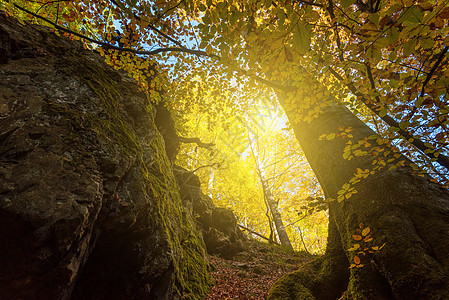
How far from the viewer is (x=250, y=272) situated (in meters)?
6.19

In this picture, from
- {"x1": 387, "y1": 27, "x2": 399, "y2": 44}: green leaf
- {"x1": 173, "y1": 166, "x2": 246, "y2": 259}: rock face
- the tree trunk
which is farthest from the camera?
{"x1": 173, "y1": 166, "x2": 246, "y2": 259}: rock face

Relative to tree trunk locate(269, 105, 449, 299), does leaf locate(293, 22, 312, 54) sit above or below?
above

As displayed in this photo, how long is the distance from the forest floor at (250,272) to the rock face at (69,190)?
1158 mm

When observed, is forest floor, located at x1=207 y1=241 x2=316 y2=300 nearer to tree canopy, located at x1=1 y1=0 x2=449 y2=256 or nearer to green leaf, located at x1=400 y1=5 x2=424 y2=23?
tree canopy, located at x1=1 y1=0 x2=449 y2=256

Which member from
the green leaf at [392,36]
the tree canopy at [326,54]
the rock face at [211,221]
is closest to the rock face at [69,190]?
the tree canopy at [326,54]

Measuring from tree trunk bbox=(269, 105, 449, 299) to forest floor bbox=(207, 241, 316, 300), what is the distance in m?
1.91

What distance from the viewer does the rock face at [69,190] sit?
163 centimetres

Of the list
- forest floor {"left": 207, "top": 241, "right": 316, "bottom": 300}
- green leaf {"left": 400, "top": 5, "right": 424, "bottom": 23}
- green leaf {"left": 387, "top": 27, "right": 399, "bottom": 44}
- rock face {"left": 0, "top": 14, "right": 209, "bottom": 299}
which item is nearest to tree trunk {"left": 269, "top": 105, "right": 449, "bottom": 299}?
forest floor {"left": 207, "top": 241, "right": 316, "bottom": 300}

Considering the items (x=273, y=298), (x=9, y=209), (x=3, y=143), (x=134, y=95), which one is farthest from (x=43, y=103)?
(x=273, y=298)

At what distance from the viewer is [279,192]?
15477 millimetres

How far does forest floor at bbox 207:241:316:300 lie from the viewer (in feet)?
15.5

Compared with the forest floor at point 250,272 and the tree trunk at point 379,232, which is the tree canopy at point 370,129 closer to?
the tree trunk at point 379,232

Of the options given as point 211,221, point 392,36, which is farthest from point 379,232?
point 211,221

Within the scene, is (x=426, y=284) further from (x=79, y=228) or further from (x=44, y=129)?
(x=44, y=129)
